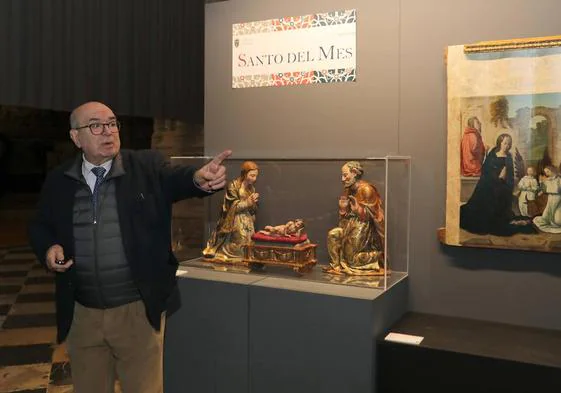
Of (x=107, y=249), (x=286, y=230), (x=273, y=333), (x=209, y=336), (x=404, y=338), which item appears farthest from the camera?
(x=286, y=230)

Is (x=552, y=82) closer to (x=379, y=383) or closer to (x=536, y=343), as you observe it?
(x=536, y=343)

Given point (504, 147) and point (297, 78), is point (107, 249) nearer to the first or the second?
point (297, 78)

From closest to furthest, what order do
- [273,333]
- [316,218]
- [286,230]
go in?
1. [273,333]
2. [286,230]
3. [316,218]

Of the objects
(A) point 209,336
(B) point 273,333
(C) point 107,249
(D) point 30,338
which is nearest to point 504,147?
(B) point 273,333

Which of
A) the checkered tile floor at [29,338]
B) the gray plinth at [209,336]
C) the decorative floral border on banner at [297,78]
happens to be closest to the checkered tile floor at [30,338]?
the checkered tile floor at [29,338]

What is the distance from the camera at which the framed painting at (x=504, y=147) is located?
2.53 metres

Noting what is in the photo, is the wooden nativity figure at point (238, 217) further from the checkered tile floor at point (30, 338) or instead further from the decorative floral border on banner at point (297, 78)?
the checkered tile floor at point (30, 338)

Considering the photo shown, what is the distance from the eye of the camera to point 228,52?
10.9 feet

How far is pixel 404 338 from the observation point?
2434 millimetres

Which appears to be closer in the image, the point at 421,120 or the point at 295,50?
the point at 421,120

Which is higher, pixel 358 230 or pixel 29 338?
pixel 358 230

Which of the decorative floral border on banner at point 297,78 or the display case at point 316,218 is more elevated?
the decorative floral border on banner at point 297,78

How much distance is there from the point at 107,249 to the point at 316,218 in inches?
47.3

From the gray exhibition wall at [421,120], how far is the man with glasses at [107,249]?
1.06 metres
